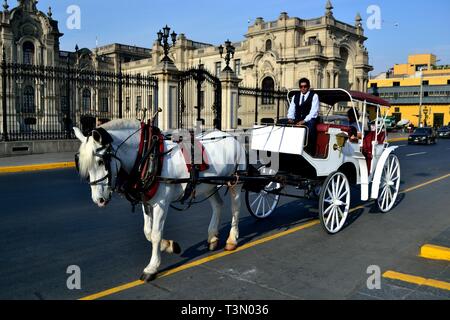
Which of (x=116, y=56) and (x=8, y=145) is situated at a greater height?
(x=116, y=56)

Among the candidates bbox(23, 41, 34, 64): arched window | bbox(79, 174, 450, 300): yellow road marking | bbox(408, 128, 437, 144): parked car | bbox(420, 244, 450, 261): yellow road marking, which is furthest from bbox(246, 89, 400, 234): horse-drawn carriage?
bbox(23, 41, 34, 64): arched window

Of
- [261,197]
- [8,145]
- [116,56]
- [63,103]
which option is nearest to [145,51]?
[116,56]

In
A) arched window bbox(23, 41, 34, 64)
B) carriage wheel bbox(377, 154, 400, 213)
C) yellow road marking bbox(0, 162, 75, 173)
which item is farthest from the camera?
arched window bbox(23, 41, 34, 64)

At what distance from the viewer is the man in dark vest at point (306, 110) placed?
6828 mm

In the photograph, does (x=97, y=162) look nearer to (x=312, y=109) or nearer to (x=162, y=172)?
(x=162, y=172)

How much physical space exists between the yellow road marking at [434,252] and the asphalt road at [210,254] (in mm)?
161

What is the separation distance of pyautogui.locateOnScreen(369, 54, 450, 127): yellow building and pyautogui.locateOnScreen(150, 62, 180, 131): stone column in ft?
203

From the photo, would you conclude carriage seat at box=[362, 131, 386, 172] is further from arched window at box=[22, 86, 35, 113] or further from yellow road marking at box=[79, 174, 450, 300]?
arched window at box=[22, 86, 35, 113]

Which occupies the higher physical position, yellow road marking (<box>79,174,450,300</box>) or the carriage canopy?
the carriage canopy

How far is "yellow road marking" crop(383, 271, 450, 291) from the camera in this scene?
457 centimetres

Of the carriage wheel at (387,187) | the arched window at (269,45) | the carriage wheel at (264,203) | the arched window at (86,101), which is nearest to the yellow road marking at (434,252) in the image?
the carriage wheel at (264,203)
